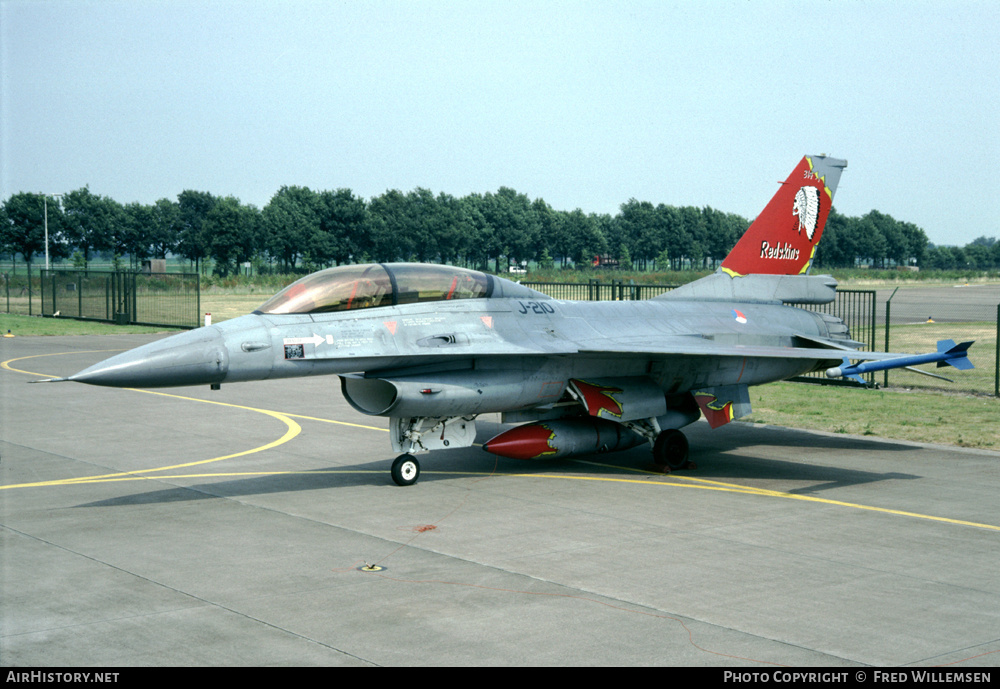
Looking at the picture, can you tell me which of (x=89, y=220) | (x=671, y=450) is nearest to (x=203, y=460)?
(x=671, y=450)

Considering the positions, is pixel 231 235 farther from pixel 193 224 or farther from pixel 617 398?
pixel 617 398

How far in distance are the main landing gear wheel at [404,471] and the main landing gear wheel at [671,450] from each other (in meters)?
4.00

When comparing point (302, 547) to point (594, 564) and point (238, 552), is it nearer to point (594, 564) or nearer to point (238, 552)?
point (238, 552)

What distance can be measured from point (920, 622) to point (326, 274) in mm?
8616

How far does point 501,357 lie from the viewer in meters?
13.7

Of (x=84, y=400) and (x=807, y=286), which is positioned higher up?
(x=807, y=286)

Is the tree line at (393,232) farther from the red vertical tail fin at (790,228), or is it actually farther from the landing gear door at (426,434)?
the landing gear door at (426,434)

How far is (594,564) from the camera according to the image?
9.53 m

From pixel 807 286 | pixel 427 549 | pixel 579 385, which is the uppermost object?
pixel 807 286

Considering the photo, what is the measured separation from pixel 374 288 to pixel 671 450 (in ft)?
18.0

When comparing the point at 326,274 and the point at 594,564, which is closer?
the point at 594,564
